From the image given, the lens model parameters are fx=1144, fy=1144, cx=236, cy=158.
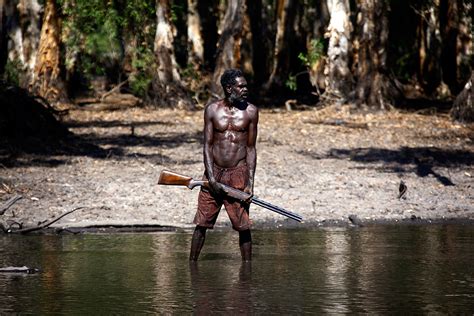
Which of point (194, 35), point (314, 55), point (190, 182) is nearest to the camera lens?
point (190, 182)

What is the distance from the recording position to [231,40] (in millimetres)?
31406

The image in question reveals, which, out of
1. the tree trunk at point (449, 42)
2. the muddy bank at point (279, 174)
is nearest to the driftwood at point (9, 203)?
the muddy bank at point (279, 174)

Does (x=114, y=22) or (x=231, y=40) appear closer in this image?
(x=231, y=40)

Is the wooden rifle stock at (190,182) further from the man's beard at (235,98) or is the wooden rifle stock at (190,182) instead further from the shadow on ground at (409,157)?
the shadow on ground at (409,157)

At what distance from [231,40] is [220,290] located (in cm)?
2223

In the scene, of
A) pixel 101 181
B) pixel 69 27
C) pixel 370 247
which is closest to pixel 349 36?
pixel 69 27

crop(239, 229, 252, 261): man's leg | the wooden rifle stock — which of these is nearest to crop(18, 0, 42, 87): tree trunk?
the wooden rifle stock

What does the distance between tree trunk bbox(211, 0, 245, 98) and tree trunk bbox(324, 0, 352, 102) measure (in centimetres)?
266

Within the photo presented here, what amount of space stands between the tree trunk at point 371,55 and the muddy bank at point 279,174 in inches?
110

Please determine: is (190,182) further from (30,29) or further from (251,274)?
(30,29)

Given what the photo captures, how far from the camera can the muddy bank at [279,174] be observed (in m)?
14.9

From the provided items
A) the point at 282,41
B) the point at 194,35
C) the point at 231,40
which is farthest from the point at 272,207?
the point at 194,35

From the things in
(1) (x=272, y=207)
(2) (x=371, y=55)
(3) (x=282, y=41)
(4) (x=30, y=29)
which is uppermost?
(4) (x=30, y=29)

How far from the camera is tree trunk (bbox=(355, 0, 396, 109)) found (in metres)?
28.8
